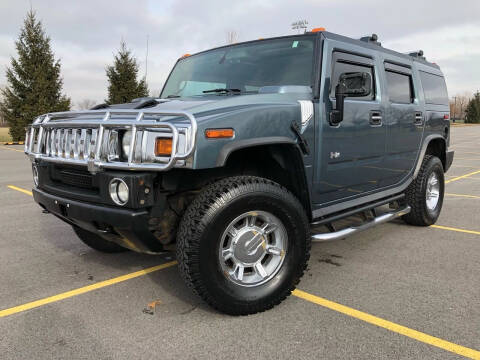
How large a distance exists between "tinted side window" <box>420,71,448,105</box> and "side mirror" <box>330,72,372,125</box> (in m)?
2.22

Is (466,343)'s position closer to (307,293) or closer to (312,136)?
(307,293)

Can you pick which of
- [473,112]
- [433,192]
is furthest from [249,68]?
[473,112]

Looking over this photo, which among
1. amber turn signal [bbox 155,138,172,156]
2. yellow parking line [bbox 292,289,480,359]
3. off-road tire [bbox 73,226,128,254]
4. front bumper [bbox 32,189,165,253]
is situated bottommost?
yellow parking line [bbox 292,289,480,359]

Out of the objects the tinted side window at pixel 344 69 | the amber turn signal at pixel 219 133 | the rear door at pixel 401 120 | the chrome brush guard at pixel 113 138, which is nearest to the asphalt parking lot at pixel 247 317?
the rear door at pixel 401 120

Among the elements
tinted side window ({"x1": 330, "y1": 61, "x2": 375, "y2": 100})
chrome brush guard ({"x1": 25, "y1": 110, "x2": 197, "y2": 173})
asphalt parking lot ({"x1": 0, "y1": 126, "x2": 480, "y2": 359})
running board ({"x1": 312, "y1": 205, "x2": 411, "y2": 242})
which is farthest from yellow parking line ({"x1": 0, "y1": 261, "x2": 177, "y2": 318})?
tinted side window ({"x1": 330, "y1": 61, "x2": 375, "y2": 100})

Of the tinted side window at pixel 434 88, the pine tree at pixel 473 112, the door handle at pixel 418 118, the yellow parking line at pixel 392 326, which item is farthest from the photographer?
the pine tree at pixel 473 112

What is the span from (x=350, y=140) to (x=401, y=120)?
1.11 m

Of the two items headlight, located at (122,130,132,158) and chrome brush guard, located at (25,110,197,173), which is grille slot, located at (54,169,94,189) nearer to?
chrome brush guard, located at (25,110,197,173)

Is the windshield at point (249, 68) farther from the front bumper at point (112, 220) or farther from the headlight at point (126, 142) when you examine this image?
the front bumper at point (112, 220)

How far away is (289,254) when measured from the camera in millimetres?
2943

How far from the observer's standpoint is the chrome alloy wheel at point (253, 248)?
2793 millimetres

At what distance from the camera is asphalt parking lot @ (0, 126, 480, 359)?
238 centimetres

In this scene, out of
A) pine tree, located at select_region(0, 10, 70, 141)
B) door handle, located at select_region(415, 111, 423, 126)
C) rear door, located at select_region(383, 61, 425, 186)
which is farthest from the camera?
pine tree, located at select_region(0, 10, 70, 141)

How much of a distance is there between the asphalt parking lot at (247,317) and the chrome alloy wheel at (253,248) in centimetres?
29
